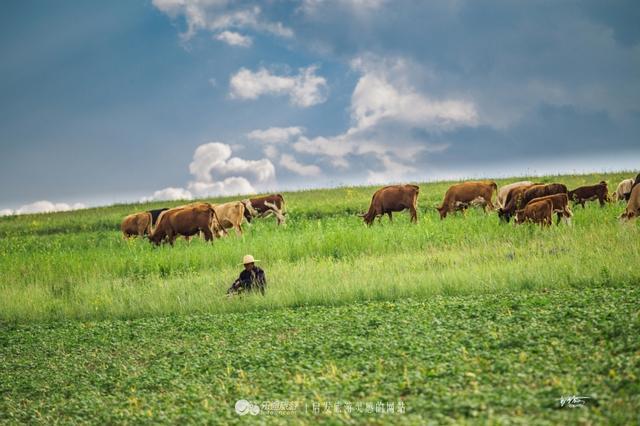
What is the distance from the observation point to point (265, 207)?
3225 cm

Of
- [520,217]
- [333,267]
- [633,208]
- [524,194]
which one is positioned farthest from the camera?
[524,194]

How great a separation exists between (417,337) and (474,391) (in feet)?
8.15

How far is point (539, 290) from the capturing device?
41.6ft

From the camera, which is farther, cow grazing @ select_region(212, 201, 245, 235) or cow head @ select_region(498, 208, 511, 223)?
cow grazing @ select_region(212, 201, 245, 235)

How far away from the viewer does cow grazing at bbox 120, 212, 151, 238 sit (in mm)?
30766

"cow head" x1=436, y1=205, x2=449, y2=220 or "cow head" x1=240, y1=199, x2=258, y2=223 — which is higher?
"cow head" x1=240, y1=199, x2=258, y2=223

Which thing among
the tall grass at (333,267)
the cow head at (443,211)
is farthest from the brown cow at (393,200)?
the cow head at (443,211)

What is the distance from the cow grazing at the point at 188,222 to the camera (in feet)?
81.1

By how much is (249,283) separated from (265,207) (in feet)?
58.4

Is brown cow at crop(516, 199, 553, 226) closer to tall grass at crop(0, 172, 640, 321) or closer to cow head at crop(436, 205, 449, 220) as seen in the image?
tall grass at crop(0, 172, 640, 321)

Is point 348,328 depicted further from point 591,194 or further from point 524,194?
point 591,194

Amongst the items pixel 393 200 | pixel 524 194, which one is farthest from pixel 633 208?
pixel 393 200

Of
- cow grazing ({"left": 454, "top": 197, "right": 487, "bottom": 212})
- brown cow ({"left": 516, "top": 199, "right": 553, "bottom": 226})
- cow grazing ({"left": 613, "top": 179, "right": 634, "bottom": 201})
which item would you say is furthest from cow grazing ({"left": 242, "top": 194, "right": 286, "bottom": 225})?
cow grazing ({"left": 613, "top": 179, "right": 634, "bottom": 201})

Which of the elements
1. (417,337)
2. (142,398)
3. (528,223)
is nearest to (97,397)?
(142,398)
